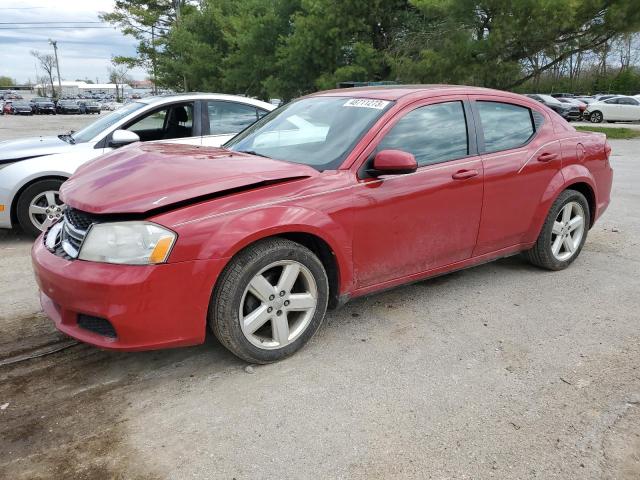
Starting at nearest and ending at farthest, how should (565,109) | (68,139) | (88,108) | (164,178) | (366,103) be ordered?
1. (164,178)
2. (366,103)
3. (68,139)
4. (565,109)
5. (88,108)

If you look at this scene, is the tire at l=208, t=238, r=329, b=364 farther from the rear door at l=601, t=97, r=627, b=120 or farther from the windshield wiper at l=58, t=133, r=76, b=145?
the rear door at l=601, t=97, r=627, b=120

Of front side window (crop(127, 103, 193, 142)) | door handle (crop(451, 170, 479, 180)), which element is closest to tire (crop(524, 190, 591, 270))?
door handle (crop(451, 170, 479, 180))

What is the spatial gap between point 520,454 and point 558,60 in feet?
56.7

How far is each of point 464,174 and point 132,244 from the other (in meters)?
2.30

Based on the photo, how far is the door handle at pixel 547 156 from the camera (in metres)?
4.30

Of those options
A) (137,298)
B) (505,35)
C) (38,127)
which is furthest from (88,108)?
(137,298)

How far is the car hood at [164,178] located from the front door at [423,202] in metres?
0.52

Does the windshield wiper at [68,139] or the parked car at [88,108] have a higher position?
the parked car at [88,108]

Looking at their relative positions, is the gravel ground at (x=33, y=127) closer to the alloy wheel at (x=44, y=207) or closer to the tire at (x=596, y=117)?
the alloy wheel at (x=44, y=207)

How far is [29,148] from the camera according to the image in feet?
18.9

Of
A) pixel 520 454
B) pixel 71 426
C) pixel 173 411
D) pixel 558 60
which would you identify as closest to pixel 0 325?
pixel 71 426

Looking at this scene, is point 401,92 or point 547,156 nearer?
point 401,92

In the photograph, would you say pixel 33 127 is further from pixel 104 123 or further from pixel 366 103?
pixel 366 103

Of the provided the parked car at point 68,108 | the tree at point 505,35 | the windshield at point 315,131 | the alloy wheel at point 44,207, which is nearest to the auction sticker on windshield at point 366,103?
the windshield at point 315,131
